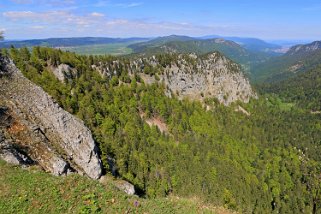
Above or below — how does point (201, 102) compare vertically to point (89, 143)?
below

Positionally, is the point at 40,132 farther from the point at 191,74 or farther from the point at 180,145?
the point at 191,74

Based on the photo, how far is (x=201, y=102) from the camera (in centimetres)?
16475

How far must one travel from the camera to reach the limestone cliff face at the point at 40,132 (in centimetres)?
4094

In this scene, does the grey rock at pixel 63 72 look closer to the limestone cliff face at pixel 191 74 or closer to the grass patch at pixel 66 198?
the limestone cliff face at pixel 191 74

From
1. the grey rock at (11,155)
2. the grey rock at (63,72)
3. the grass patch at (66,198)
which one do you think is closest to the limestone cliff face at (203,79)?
the grey rock at (63,72)

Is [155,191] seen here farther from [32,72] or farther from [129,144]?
[32,72]

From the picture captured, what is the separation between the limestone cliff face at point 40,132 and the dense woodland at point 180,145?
33.7ft

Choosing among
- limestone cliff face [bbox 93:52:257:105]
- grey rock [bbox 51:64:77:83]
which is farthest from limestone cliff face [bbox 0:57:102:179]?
Result: limestone cliff face [bbox 93:52:257:105]

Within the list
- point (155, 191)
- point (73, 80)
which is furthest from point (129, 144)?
point (73, 80)

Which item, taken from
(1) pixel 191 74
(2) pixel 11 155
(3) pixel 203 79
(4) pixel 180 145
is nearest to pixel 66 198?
(2) pixel 11 155

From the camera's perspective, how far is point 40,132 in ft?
156

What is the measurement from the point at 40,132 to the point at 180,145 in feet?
261

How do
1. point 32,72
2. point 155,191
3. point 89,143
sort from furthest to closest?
1. point 32,72
2. point 155,191
3. point 89,143

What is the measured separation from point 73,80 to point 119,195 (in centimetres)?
8654
